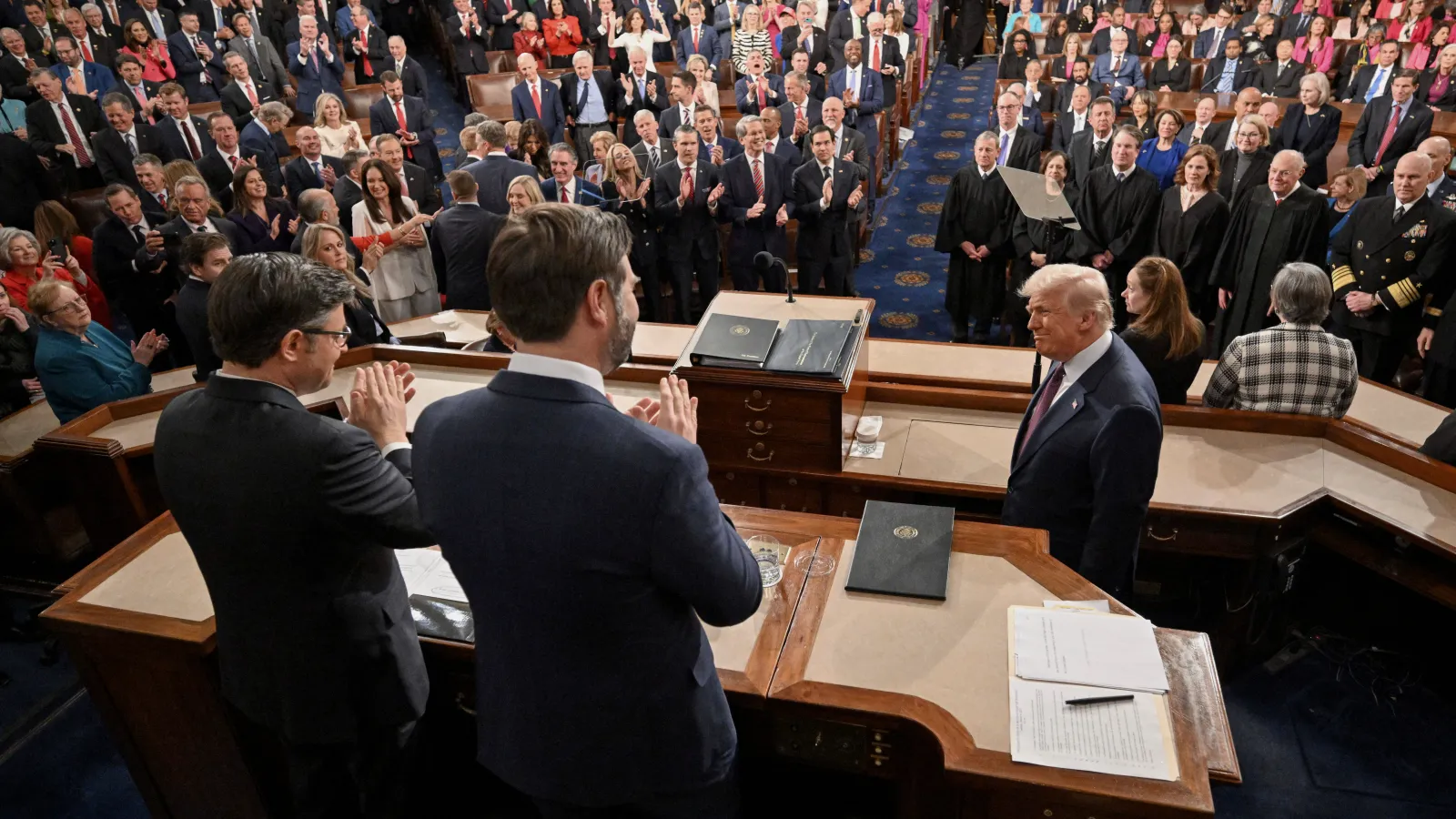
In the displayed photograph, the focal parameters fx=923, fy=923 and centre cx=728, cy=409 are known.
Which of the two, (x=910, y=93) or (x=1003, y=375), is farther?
(x=910, y=93)

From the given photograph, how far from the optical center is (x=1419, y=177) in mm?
4406

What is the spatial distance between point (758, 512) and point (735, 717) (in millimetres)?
599

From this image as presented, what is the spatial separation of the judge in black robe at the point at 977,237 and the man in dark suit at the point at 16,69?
7478 millimetres

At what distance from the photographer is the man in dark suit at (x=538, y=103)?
818 centimetres

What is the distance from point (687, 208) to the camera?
5.98 meters

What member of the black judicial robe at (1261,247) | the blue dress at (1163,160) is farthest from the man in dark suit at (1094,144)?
the black judicial robe at (1261,247)

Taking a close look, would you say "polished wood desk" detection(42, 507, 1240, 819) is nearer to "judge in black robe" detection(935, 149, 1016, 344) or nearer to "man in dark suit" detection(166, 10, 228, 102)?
"judge in black robe" detection(935, 149, 1016, 344)

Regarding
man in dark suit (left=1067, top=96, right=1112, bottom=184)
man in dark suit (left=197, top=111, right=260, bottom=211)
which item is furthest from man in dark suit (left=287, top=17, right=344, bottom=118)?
man in dark suit (left=1067, top=96, right=1112, bottom=184)

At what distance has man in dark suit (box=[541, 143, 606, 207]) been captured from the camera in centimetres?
584

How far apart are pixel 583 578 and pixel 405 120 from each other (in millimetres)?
7745

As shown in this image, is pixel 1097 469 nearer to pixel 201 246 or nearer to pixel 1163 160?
pixel 201 246

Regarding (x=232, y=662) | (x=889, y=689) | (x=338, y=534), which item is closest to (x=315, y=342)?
(x=338, y=534)

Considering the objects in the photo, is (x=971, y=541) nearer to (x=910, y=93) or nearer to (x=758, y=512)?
(x=758, y=512)

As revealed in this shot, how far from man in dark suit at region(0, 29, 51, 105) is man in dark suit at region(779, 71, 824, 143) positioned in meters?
6.16
